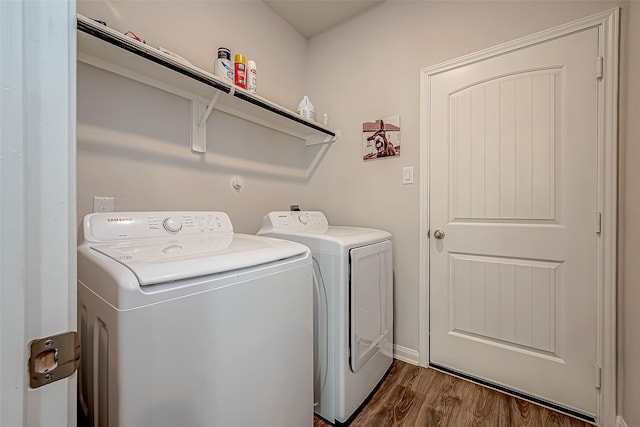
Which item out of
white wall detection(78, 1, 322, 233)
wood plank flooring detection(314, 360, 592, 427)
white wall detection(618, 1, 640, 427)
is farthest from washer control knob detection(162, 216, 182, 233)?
white wall detection(618, 1, 640, 427)

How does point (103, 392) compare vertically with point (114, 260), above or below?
below

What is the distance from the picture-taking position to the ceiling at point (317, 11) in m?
2.05

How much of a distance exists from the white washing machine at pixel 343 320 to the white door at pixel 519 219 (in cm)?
57

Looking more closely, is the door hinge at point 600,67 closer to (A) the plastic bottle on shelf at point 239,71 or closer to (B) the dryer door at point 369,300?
(B) the dryer door at point 369,300

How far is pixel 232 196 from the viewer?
186cm

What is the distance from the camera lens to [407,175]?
6.31 feet

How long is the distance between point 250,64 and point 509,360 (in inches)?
93.7

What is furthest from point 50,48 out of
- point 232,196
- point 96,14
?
point 232,196

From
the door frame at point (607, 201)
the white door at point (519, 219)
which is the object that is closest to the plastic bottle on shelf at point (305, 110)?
the white door at point (519, 219)

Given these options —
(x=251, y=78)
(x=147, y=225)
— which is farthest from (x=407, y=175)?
(x=147, y=225)

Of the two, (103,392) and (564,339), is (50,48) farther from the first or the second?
(564,339)

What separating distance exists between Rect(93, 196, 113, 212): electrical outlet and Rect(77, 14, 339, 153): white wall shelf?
1.72 ft

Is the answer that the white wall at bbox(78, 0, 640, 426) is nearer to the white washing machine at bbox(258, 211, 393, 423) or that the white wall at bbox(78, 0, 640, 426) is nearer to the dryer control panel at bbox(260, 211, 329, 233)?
the dryer control panel at bbox(260, 211, 329, 233)

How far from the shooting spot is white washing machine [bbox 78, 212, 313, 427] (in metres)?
0.67
